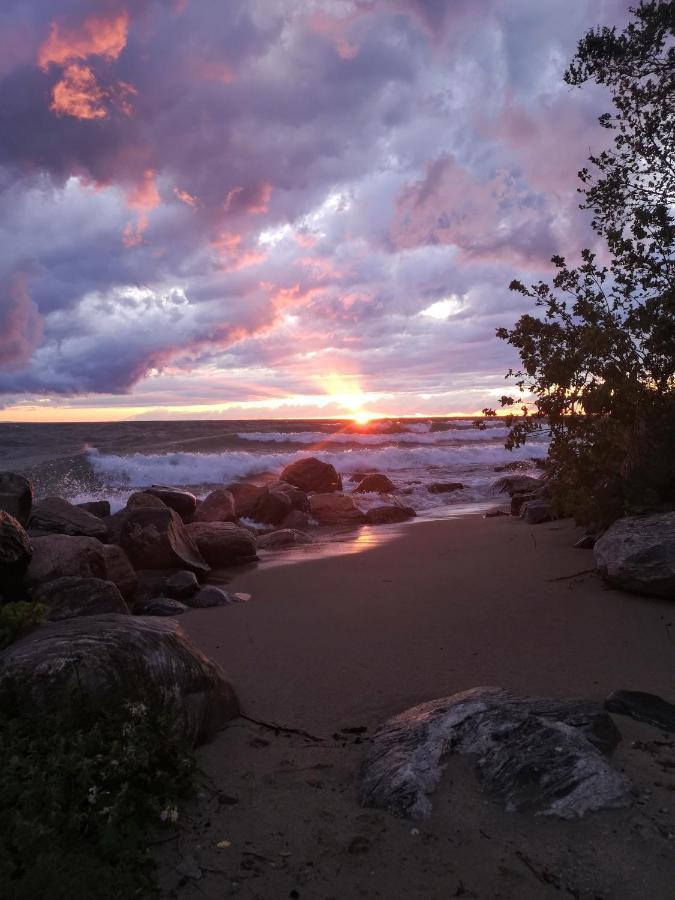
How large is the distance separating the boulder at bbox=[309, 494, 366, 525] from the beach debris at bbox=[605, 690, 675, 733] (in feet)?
36.8

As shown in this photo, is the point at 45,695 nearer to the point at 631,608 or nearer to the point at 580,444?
the point at 631,608

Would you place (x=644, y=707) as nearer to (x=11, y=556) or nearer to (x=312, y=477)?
(x=11, y=556)

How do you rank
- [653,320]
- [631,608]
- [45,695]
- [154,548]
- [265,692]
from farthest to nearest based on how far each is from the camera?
[154,548] → [653,320] → [631,608] → [265,692] → [45,695]

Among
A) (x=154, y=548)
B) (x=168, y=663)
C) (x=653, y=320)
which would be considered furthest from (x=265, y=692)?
(x=653, y=320)

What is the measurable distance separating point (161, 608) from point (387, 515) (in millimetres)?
8765

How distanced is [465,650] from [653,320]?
178 inches

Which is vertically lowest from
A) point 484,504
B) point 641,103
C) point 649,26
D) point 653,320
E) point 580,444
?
point 484,504

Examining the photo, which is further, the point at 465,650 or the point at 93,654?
the point at 465,650

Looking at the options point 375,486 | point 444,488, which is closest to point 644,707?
point 375,486

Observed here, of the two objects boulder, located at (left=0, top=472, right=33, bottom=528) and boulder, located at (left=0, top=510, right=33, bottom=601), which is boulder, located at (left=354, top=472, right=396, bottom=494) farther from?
boulder, located at (left=0, top=510, right=33, bottom=601)

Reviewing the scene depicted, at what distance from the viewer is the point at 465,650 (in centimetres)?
512

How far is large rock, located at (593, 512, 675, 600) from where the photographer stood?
19.0 ft

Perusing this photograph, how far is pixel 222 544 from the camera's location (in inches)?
399

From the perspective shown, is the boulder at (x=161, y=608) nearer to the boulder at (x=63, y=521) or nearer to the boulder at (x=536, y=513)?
the boulder at (x=63, y=521)
